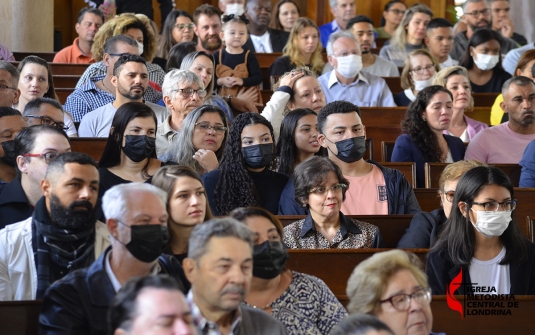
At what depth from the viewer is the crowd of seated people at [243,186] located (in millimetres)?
2391

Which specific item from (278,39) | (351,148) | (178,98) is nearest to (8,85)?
(178,98)

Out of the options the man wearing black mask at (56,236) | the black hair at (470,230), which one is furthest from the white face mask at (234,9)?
the man wearing black mask at (56,236)

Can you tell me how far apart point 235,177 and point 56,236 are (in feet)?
4.07

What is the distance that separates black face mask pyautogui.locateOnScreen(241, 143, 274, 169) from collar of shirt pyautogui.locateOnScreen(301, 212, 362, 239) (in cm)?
49

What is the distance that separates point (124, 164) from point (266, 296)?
1340 millimetres

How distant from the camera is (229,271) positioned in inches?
90.1

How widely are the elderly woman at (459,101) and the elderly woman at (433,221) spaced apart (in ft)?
5.75

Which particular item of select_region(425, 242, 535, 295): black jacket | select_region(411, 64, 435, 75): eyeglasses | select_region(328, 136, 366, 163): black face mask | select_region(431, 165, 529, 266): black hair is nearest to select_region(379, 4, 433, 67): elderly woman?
select_region(411, 64, 435, 75): eyeglasses

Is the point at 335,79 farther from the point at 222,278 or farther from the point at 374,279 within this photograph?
the point at 222,278

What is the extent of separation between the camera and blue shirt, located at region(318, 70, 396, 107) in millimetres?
5957

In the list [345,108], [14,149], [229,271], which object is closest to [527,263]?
[345,108]

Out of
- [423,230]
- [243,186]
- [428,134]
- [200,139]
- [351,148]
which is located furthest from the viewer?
[428,134]

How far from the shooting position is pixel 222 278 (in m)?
2.28

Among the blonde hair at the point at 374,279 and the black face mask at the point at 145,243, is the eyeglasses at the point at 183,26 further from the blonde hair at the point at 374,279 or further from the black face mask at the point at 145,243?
the blonde hair at the point at 374,279
